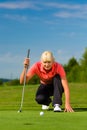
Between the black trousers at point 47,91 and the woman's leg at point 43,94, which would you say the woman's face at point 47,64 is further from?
the woman's leg at point 43,94

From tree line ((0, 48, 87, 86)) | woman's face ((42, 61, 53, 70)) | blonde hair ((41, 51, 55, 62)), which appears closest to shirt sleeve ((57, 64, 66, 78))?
woman's face ((42, 61, 53, 70))

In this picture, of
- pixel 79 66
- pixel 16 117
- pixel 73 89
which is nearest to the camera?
pixel 16 117

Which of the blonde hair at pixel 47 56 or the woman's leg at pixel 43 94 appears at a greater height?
the blonde hair at pixel 47 56

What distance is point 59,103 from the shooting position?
8344 millimetres

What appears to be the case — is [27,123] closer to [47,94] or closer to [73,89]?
[47,94]

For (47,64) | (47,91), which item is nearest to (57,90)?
(47,64)

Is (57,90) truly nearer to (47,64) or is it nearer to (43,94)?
(47,64)

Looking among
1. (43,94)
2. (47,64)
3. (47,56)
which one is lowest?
(43,94)

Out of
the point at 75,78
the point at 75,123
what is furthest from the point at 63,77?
the point at 75,78

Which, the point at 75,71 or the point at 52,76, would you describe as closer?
the point at 52,76

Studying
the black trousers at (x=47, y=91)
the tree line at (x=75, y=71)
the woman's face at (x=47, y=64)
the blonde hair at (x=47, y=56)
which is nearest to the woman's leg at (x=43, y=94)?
the black trousers at (x=47, y=91)

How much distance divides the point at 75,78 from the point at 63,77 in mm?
45302

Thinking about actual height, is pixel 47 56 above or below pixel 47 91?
above

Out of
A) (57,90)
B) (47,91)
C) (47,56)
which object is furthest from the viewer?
(47,91)
